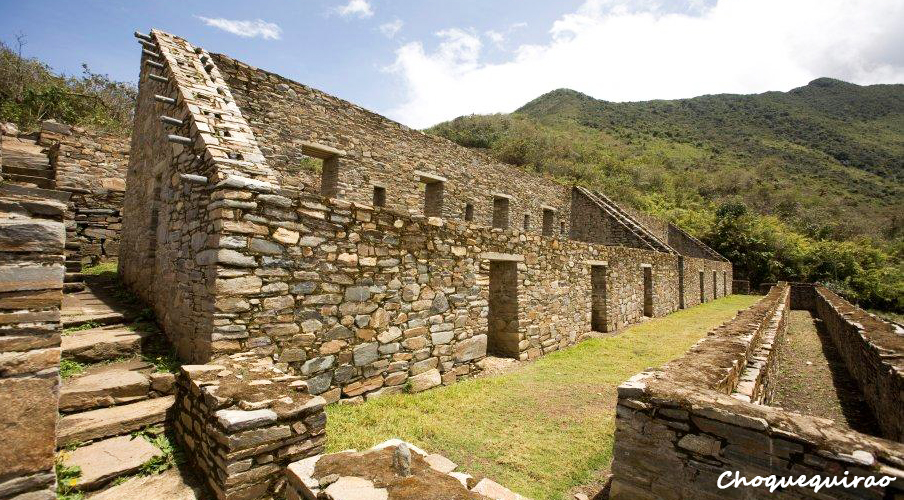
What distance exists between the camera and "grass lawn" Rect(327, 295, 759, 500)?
158 inches

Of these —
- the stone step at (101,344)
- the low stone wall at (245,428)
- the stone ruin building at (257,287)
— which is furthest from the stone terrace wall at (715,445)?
the stone step at (101,344)

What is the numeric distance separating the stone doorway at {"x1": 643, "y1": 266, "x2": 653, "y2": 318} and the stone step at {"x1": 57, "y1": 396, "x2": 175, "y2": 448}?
15010mm

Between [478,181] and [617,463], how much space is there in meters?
11.0

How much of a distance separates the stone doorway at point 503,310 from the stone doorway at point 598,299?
4113mm

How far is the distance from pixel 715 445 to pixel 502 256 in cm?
522

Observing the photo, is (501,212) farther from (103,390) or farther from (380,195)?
(103,390)

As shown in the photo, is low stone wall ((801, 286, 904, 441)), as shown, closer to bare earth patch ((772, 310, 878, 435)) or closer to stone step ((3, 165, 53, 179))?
bare earth patch ((772, 310, 878, 435))

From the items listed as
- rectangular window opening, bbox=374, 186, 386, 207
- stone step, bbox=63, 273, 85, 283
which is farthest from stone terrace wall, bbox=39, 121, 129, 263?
rectangular window opening, bbox=374, 186, 386, 207

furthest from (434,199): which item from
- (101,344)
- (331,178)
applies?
(101,344)

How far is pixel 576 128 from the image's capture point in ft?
209

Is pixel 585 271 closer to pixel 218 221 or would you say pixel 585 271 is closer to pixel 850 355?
pixel 850 355

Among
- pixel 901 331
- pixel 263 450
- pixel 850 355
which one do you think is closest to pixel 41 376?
pixel 263 450

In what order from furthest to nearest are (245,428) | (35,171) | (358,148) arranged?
(358,148) < (35,171) < (245,428)

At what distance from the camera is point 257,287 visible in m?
4.31
